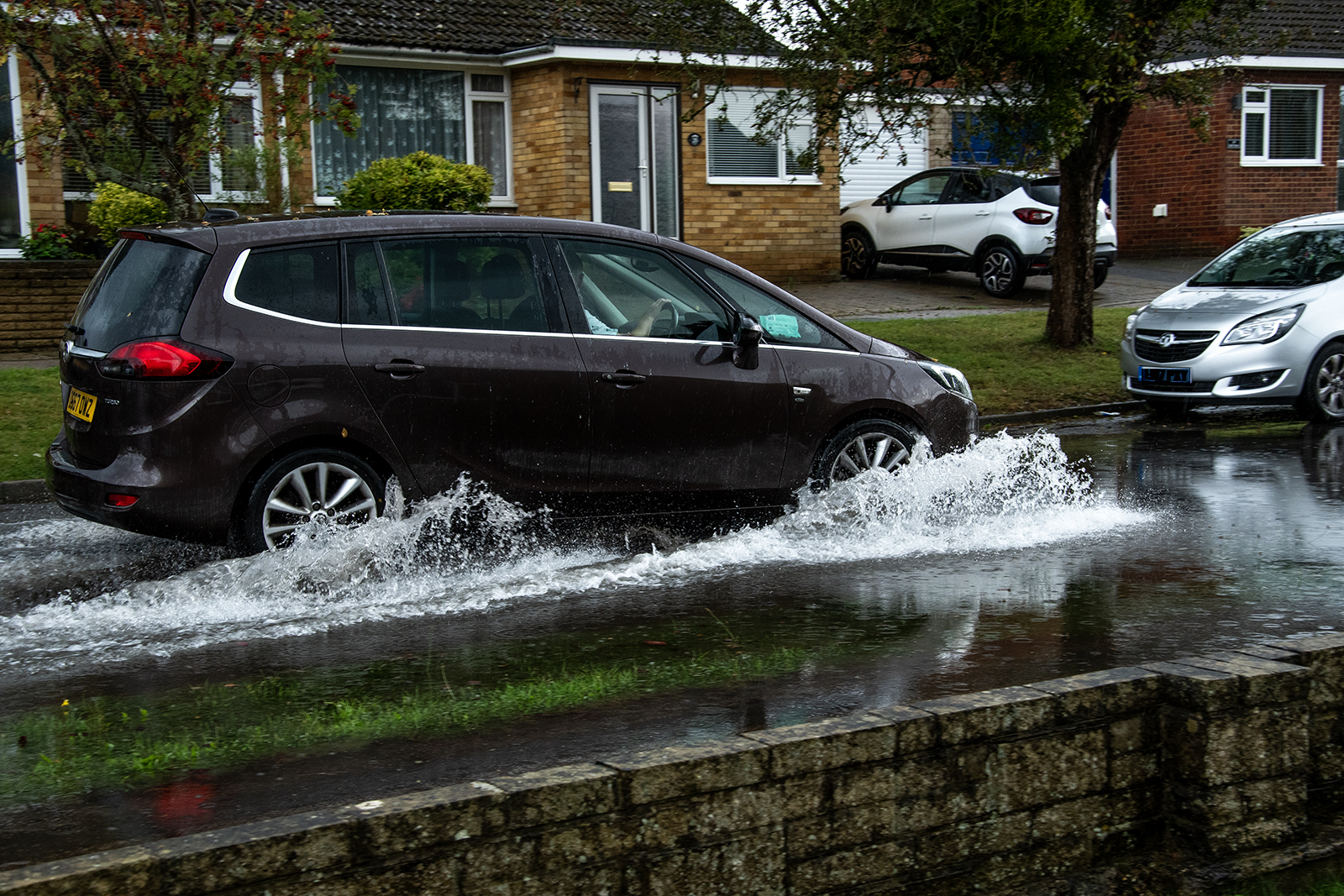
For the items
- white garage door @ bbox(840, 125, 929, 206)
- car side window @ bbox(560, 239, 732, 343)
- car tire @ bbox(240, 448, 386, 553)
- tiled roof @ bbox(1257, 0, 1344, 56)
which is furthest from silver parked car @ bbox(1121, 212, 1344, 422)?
tiled roof @ bbox(1257, 0, 1344, 56)

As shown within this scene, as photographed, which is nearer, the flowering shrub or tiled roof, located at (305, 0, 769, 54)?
the flowering shrub

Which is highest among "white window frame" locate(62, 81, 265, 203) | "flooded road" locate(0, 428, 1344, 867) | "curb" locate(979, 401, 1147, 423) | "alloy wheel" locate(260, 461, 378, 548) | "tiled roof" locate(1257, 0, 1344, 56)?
"tiled roof" locate(1257, 0, 1344, 56)

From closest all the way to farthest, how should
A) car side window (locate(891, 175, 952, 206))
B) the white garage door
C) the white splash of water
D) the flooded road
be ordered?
the flooded road → the white splash of water → car side window (locate(891, 175, 952, 206)) → the white garage door

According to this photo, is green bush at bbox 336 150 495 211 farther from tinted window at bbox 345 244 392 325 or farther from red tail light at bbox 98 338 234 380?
red tail light at bbox 98 338 234 380

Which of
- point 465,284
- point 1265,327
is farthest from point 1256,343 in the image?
point 465,284

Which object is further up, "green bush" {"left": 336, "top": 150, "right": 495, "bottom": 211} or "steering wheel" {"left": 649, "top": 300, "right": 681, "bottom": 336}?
"green bush" {"left": 336, "top": 150, "right": 495, "bottom": 211}

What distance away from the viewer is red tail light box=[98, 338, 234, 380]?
6.59 metres

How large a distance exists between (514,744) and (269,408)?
8.99 ft

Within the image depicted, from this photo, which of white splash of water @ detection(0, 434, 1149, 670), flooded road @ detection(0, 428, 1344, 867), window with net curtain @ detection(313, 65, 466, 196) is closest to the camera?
flooded road @ detection(0, 428, 1344, 867)

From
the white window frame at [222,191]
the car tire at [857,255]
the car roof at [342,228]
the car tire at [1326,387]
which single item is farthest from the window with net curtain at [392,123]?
the car roof at [342,228]

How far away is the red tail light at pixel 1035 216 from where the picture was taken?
22.3 metres

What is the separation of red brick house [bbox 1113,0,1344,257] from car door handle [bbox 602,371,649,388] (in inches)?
960

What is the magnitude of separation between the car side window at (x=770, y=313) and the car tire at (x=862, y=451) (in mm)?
512

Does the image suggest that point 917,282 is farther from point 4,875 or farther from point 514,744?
point 4,875
